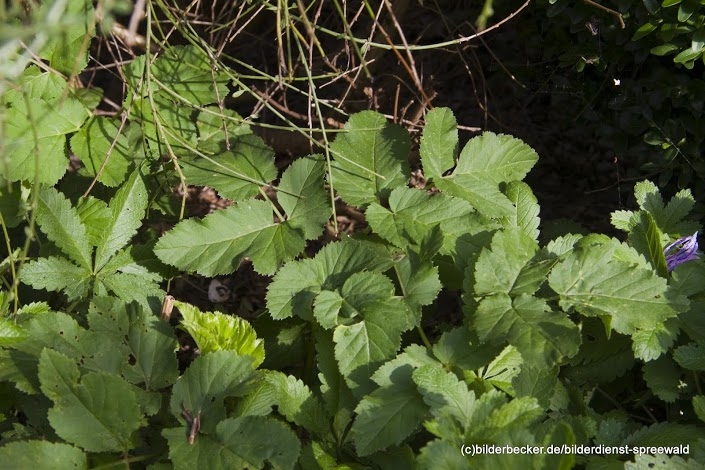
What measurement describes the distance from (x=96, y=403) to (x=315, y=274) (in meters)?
0.66

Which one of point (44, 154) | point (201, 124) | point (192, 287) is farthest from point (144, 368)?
point (192, 287)

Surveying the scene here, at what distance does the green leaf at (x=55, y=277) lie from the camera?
6.75 ft

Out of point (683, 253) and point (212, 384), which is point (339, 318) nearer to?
point (212, 384)

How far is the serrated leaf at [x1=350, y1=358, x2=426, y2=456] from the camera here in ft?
5.65

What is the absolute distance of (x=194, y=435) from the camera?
170cm

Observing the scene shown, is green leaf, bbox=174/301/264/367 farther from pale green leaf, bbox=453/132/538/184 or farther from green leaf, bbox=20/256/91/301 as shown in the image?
pale green leaf, bbox=453/132/538/184

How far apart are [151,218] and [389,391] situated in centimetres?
130

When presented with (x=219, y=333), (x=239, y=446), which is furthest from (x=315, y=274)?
(x=239, y=446)

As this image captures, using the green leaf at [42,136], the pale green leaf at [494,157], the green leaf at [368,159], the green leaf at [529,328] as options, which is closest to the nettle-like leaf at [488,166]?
the pale green leaf at [494,157]

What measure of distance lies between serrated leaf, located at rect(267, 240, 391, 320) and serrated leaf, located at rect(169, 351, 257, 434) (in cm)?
19

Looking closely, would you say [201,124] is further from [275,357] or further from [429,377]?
[429,377]

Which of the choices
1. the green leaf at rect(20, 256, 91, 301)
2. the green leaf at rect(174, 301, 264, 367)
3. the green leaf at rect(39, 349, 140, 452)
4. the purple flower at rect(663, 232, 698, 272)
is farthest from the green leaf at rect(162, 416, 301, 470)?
the purple flower at rect(663, 232, 698, 272)

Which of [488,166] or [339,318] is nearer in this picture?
[339,318]

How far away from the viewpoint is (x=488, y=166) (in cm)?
223
